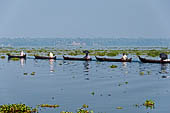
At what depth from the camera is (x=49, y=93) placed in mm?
27875

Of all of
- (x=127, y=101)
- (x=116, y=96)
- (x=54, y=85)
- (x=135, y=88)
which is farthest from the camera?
(x=54, y=85)

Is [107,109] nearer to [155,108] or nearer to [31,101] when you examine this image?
[155,108]

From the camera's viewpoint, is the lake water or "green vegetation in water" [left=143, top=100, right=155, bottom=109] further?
"green vegetation in water" [left=143, top=100, right=155, bottom=109]

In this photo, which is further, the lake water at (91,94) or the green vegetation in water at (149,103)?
the green vegetation in water at (149,103)

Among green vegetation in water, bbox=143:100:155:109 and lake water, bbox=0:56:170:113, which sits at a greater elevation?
green vegetation in water, bbox=143:100:155:109

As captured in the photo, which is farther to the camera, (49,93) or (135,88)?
(135,88)

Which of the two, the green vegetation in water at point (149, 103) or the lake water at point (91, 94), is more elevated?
the green vegetation in water at point (149, 103)

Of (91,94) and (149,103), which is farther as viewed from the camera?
(91,94)

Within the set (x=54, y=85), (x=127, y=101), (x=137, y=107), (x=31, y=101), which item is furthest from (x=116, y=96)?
(x=54, y=85)

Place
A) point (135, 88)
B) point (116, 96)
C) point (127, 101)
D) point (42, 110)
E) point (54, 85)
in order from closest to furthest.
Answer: point (42, 110) → point (127, 101) → point (116, 96) → point (135, 88) → point (54, 85)

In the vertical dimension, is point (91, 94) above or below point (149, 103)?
below

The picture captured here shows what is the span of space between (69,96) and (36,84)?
7748 mm

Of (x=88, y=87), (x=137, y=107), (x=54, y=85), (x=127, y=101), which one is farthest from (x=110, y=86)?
(x=137, y=107)

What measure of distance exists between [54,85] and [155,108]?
1255 centimetres
